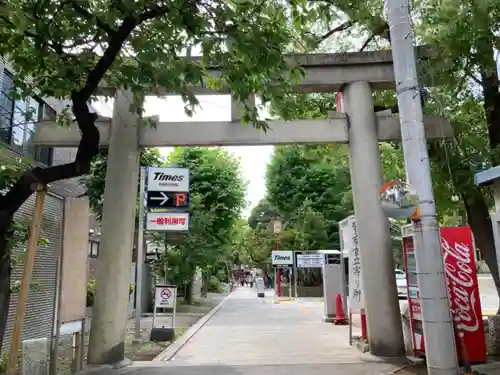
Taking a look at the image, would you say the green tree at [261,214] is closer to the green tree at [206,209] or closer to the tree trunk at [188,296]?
the tree trunk at [188,296]

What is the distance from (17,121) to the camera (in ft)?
32.7

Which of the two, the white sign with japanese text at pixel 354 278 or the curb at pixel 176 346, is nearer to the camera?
the curb at pixel 176 346

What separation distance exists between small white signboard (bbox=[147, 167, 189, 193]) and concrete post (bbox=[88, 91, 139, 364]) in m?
3.07

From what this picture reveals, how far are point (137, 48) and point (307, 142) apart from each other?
441cm

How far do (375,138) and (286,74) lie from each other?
4.16 m

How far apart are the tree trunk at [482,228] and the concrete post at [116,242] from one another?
6593 millimetres

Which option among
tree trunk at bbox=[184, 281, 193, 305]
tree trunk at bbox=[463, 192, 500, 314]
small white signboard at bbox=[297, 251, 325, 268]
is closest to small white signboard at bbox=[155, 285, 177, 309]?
tree trunk at bbox=[463, 192, 500, 314]

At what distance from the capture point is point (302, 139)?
30.6ft

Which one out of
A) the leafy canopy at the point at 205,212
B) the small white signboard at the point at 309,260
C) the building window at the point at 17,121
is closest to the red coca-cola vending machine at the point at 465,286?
the building window at the point at 17,121

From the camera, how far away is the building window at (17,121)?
9.41 meters

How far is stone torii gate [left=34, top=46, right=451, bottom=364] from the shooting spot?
846cm

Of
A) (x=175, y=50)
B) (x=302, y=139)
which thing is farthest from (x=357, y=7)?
(x=302, y=139)

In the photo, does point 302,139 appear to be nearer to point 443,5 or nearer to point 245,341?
point 443,5

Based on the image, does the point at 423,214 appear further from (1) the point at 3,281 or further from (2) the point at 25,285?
(1) the point at 3,281
